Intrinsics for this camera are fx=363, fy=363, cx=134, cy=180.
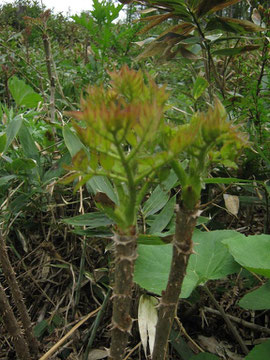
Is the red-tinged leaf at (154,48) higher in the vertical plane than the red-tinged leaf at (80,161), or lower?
higher

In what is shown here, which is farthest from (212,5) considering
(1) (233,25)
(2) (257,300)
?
(2) (257,300)

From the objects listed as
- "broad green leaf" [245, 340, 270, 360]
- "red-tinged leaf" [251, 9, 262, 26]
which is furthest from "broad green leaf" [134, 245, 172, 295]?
"red-tinged leaf" [251, 9, 262, 26]

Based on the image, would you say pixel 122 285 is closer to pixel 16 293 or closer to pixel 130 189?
pixel 130 189

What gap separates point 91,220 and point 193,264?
0.90 ft

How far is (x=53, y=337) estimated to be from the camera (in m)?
0.97

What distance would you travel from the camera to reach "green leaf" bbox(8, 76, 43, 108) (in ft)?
4.22

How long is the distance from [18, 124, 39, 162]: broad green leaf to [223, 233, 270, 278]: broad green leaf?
26.2 inches

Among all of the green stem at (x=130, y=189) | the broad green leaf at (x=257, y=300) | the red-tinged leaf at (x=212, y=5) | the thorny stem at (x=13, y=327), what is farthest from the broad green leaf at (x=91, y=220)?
→ the red-tinged leaf at (x=212, y=5)

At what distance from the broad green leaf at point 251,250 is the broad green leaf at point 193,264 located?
1.6 inches

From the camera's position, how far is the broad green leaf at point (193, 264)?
82 centimetres

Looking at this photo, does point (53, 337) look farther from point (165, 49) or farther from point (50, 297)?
point (165, 49)

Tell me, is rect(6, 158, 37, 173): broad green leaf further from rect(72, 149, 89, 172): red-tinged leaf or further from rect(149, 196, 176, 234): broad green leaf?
rect(72, 149, 89, 172): red-tinged leaf

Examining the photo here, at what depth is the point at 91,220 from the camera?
895mm

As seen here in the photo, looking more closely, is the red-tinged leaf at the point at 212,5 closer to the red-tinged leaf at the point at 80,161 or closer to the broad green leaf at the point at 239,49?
the broad green leaf at the point at 239,49
